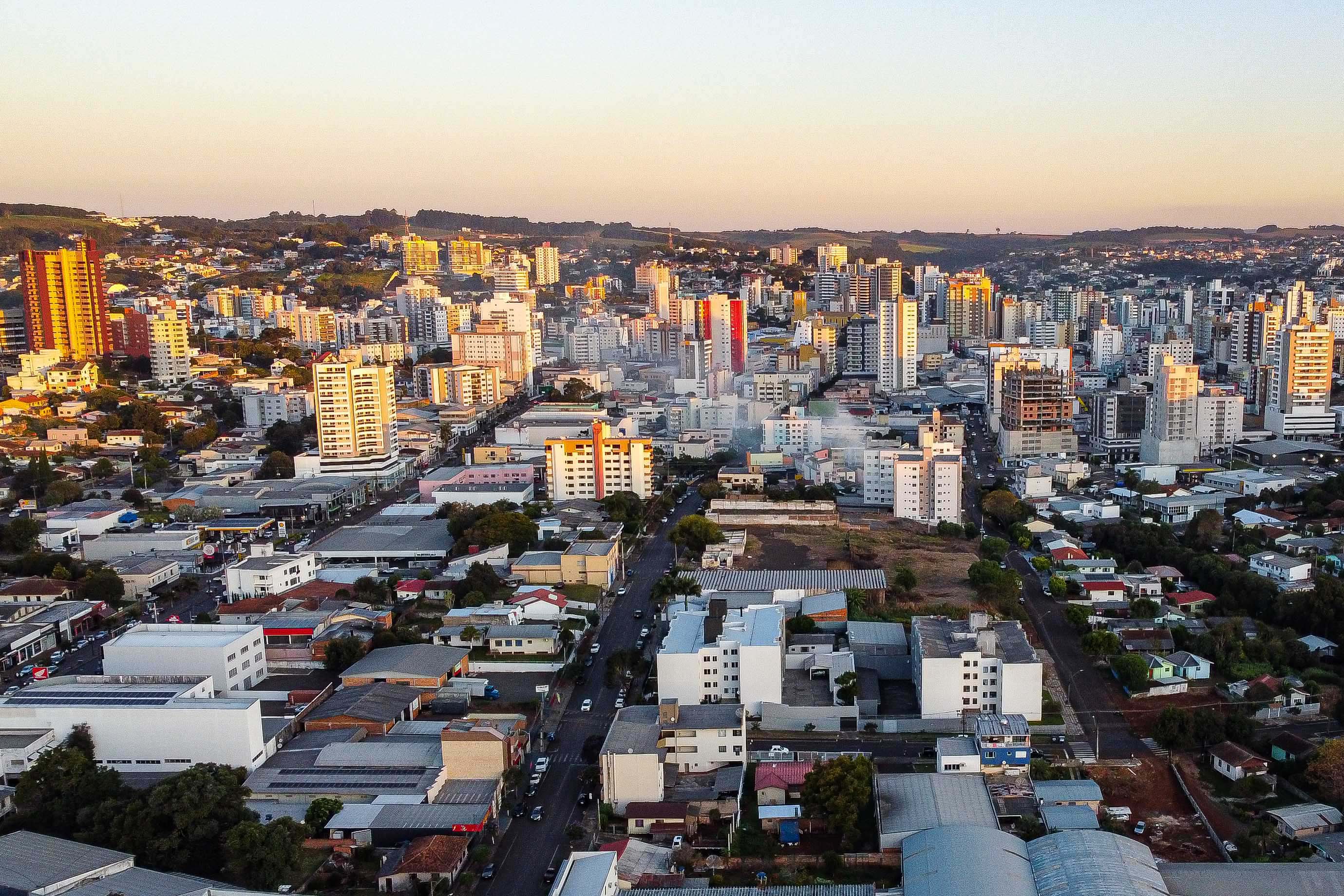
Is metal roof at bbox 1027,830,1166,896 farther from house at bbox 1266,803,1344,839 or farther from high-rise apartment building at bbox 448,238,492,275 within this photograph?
high-rise apartment building at bbox 448,238,492,275

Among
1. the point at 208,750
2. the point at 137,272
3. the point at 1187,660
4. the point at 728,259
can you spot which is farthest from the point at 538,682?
the point at 728,259

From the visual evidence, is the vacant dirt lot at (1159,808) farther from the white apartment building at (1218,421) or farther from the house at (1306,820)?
the white apartment building at (1218,421)

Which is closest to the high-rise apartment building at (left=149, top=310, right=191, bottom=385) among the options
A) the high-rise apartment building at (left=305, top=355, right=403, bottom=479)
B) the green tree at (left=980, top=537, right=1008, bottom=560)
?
the high-rise apartment building at (left=305, top=355, right=403, bottom=479)

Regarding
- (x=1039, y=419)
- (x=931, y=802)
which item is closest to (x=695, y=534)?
(x=931, y=802)

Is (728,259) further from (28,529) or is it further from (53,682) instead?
(53,682)

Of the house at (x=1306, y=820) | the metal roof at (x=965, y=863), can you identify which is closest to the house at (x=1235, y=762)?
the house at (x=1306, y=820)

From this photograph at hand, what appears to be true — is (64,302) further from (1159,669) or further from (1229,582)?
(1159,669)

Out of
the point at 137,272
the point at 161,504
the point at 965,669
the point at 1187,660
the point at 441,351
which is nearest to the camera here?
the point at 965,669
